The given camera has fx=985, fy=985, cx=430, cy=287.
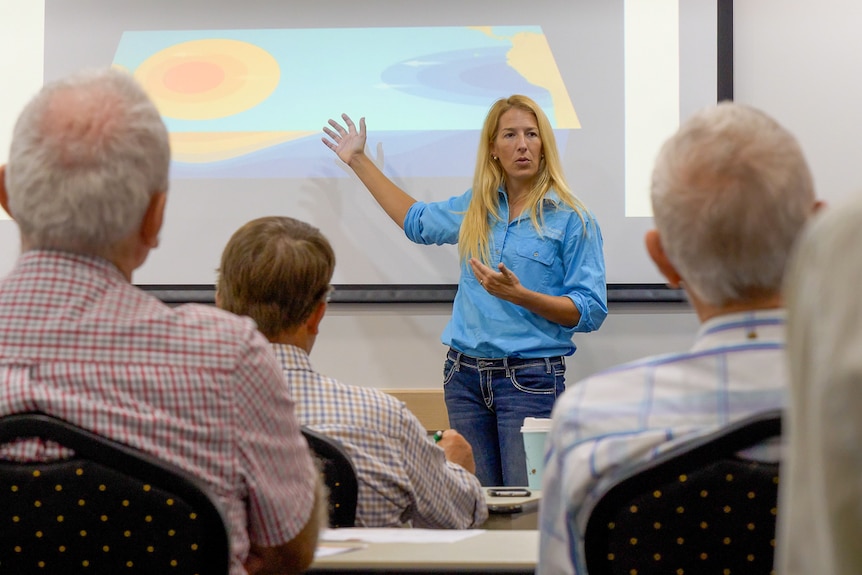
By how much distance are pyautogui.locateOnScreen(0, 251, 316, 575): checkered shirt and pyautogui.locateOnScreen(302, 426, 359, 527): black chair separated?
34 centimetres

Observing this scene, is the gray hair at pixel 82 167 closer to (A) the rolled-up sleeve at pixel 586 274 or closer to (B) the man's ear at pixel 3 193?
(B) the man's ear at pixel 3 193

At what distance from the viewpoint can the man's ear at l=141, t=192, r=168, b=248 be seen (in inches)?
49.2

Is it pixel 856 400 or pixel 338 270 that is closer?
pixel 856 400

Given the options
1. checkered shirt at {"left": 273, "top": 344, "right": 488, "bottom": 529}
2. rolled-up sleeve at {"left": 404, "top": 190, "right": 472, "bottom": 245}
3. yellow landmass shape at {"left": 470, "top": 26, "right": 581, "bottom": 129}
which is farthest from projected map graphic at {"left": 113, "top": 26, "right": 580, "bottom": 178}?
checkered shirt at {"left": 273, "top": 344, "right": 488, "bottom": 529}

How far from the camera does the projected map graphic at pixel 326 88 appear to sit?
3.77 meters

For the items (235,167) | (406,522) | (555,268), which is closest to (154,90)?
(235,167)

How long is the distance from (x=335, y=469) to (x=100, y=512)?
52 centimetres

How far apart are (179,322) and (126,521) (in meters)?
0.23

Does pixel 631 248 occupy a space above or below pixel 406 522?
above

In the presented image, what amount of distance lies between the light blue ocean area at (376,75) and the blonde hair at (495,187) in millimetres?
409

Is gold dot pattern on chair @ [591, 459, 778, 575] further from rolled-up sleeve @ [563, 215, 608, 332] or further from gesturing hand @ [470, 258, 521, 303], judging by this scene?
rolled-up sleeve @ [563, 215, 608, 332]

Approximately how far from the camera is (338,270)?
12.6 ft

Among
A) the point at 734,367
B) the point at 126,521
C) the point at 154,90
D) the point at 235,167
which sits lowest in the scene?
the point at 126,521

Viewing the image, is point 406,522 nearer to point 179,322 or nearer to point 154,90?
point 179,322
